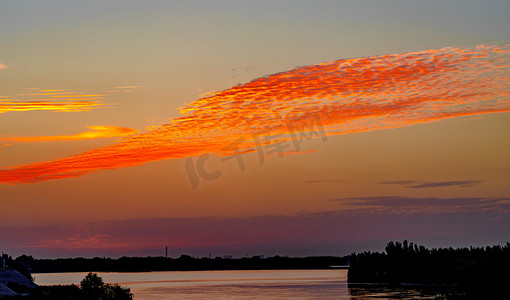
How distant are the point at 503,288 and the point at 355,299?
74847mm

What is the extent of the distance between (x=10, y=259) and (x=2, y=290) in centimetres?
A: 6271

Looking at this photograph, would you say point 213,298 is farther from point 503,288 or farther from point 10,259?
point 503,288

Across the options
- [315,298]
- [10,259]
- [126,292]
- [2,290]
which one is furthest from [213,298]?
[2,290]

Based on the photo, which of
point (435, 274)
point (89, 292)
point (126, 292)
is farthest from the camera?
point (435, 274)

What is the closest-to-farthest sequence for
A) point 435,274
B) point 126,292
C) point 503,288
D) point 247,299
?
point 503,288 → point 126,292 → point 247,299 → point 435,274

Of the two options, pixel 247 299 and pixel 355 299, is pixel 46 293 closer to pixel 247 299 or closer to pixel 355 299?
pixel 247 299

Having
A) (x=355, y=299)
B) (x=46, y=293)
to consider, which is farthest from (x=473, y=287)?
(x=355, y=299)

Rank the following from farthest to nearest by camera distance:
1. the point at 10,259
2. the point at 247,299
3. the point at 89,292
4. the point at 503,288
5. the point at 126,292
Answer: the point at 10,259, the point at 247,299, the point at 126,292, the point at 89,292, the point at 503,288

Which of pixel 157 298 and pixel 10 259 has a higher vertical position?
pixel 10 259

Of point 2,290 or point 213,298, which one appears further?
point 213,298

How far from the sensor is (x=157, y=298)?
450ft

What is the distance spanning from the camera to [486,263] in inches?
2418

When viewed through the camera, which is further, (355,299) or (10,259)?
(10,259)

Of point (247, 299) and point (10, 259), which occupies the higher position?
point (10, 259)
